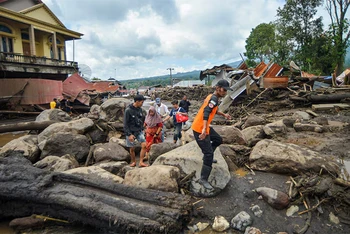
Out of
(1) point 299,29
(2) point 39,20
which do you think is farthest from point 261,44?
(2) point 39,20

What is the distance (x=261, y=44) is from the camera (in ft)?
99.9

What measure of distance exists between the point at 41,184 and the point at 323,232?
157 inches

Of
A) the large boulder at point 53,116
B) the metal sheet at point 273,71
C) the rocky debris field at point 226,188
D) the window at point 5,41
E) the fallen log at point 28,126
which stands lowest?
the rocky debris field at point 226,188

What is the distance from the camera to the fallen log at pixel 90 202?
2789 millimetres

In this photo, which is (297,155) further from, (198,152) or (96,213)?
(96,213)

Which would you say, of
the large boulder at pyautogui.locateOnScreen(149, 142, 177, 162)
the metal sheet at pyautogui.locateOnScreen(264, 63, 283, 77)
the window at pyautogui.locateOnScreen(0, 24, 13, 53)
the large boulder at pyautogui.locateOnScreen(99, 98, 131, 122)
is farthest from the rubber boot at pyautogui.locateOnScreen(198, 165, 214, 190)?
the window at pyautogui.locateOnScreen(0, 24, 13, 53)

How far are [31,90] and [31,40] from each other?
7.75 metres

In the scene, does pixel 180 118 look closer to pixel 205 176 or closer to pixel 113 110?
pixel 205 176

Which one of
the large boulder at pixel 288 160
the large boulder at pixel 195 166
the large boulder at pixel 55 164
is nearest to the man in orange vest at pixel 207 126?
the large boulder at pixel 195 166

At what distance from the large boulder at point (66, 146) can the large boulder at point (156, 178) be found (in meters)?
2.79

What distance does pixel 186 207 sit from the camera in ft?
9.86

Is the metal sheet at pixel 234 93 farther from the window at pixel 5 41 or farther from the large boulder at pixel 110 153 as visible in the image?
the window at pixel 5 41

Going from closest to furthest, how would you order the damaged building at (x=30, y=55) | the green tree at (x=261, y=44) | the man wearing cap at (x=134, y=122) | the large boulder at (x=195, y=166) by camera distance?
the large boulder at (x=195, y=166), the man wearing cap at (x=134, y=122), the damaged building at (x=30, y=55), the green tree at (x=261, y=44)

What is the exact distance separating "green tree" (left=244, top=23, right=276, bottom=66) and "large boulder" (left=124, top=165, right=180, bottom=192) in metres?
27.4
